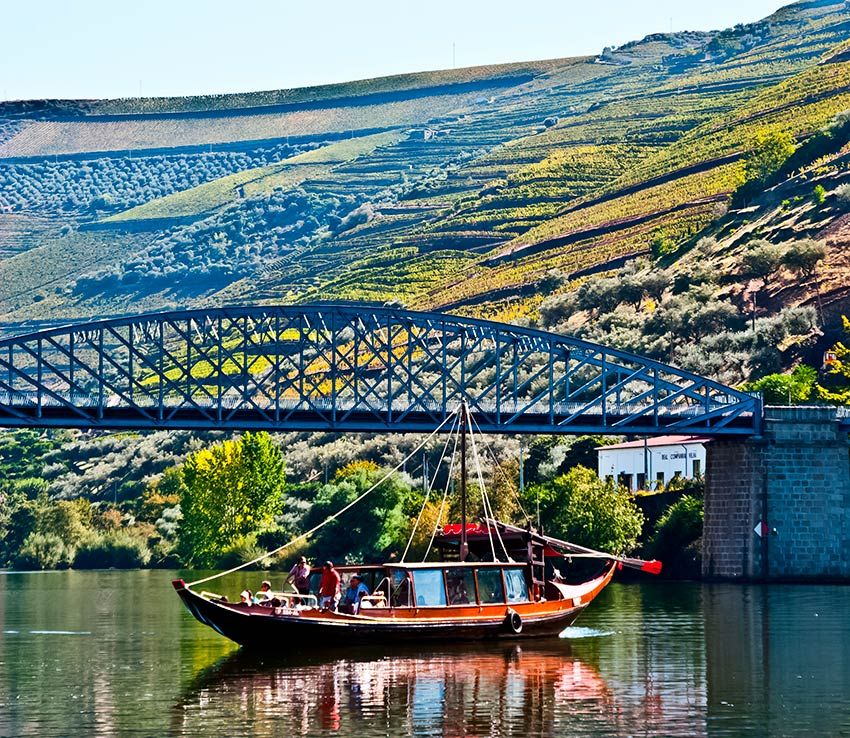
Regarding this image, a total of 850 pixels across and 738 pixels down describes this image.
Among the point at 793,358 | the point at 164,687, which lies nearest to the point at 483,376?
the point at 793,358

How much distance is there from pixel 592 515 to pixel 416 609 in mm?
52853

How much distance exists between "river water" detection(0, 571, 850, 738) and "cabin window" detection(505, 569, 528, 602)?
83.3 inches

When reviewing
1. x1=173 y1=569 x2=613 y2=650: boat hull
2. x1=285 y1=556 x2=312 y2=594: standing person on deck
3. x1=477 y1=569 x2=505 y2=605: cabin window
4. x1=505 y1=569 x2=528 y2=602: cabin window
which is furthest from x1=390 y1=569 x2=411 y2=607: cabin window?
x1=505 y1=569 x2=528 y2=602: cabin window

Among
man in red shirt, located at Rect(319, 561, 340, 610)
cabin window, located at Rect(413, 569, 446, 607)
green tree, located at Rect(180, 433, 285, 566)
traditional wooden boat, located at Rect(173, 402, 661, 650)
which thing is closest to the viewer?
traditional wooden boat, located at Rect(173, 402, 661, 650)

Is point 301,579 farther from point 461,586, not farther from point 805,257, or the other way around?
point 805,257

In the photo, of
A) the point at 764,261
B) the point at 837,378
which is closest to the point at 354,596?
the point at 837,378

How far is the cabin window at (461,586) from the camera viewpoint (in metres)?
69.1

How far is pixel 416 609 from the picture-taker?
222 feet

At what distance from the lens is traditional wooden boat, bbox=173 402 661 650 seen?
216ft

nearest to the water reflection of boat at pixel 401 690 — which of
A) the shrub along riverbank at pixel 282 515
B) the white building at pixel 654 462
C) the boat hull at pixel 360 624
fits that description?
the boat hull at pixel 360 624

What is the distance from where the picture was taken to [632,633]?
2970 inches

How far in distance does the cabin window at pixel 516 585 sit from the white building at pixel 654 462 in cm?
6324

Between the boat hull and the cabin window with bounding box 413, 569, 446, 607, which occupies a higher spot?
the cabin window with bounding box 413, 569, 446, 607

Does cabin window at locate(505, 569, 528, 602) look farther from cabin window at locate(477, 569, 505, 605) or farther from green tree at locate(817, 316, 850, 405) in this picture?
green tree at locate(817, 316, 850, 405)
